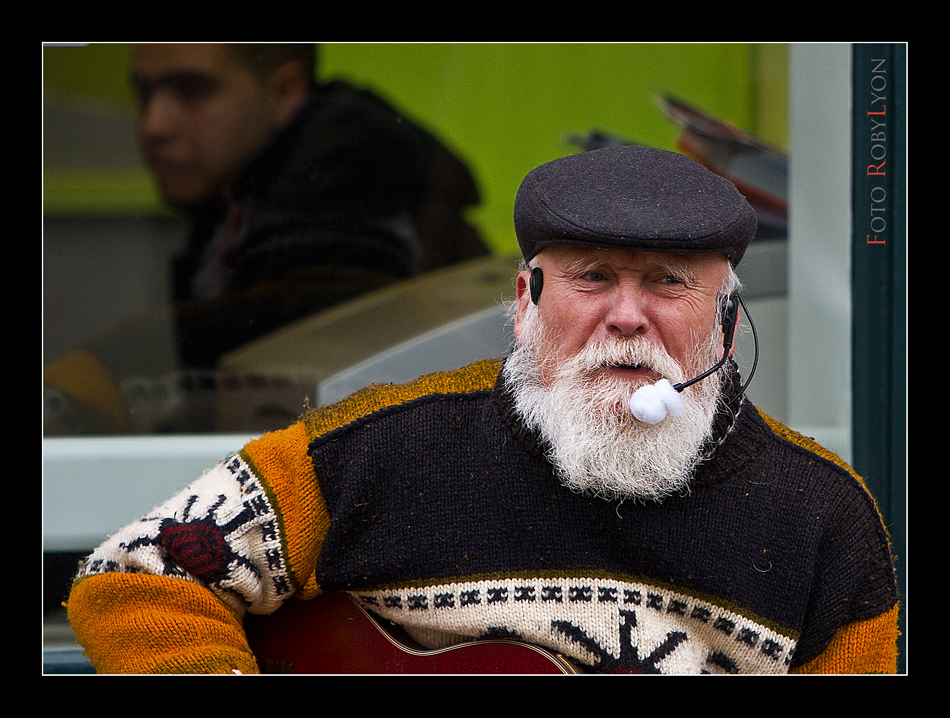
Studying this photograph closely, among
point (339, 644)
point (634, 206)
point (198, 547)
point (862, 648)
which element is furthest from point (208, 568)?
point (862, 648)

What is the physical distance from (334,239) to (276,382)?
507mm

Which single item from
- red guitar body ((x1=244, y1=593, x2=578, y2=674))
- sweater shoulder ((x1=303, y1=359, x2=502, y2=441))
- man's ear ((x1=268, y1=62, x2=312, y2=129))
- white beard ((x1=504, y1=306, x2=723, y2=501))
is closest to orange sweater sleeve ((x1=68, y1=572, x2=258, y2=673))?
red guitar body ((x1=244, y1=593, x2=578, y2=674))

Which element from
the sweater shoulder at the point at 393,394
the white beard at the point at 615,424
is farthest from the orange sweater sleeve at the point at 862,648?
the sweater shoulder at the point at 393,394

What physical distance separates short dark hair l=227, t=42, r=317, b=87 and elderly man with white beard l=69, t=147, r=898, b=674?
1246 millimetres

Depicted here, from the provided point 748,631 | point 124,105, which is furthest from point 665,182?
point 124,105

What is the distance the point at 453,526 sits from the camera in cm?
184

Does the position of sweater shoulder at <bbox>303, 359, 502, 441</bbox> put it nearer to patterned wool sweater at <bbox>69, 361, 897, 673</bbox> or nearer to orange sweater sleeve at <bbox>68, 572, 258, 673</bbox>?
patterned wool sweater at <bbox>69, 361, 897, 673</bbox>

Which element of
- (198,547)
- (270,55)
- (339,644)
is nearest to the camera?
(198,547)

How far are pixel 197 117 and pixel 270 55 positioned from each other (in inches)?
12.7

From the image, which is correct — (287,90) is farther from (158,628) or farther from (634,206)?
(158,628)

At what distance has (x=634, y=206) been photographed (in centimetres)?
162

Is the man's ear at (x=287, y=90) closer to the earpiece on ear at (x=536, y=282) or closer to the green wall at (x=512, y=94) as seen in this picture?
the green wall at (x=512, y=94)

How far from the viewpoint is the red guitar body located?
1.85 meters

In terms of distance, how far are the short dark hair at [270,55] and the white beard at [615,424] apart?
1.38 metres
